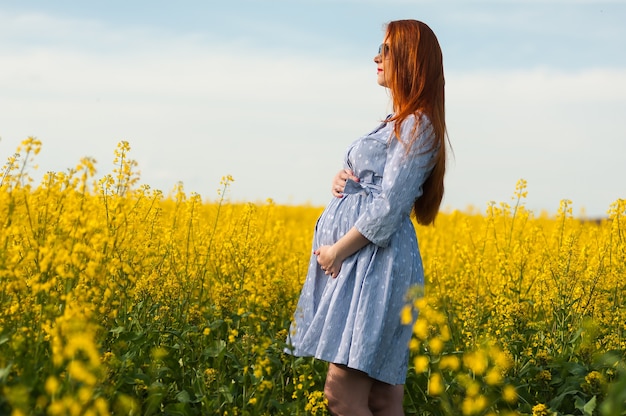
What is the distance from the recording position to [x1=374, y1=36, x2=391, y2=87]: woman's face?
11.1 feet

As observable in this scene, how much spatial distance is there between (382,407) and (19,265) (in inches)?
66.5

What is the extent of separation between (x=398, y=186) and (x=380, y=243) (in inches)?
9.3

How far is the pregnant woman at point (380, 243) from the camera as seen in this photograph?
318 cm

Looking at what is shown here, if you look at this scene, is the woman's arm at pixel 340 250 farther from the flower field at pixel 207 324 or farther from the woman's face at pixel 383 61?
the woman's face at pixel 383 61

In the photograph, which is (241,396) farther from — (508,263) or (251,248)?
(508,263)

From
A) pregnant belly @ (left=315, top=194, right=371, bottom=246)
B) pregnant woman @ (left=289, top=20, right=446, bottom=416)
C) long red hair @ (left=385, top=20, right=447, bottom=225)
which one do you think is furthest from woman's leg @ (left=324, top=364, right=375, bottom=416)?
long red hair @ (left=385, top=20, right=447, bottom=225)

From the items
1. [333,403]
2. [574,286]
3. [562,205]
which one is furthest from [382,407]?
[562,205]

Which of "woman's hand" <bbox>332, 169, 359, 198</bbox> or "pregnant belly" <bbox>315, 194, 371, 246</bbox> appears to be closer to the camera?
"pregnant belly" <bbox>315, 194, 371, 246</bbox>

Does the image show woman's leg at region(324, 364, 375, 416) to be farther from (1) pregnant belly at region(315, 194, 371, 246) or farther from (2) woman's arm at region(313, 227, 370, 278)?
(1) pregnant belly at region(315, 194, 371, 246)

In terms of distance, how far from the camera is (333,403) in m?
3.24

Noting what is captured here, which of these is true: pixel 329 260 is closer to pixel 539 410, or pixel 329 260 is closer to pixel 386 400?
pixel 386 400

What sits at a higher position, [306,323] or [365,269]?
[365,269]

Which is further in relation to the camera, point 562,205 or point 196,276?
point 562,205

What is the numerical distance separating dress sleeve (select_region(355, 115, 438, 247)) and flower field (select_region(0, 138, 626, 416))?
317 mm
